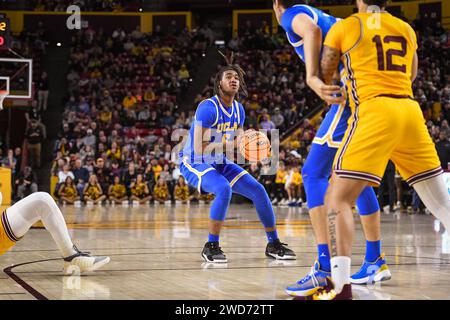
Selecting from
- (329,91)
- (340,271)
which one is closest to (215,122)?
(329,91)

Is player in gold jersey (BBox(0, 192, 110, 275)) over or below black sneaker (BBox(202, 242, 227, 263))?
over

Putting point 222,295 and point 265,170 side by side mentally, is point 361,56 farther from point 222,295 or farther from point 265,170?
point 265,170

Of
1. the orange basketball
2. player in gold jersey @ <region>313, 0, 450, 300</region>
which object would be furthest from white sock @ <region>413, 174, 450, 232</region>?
the orange basketball

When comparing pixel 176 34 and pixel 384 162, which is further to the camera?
pixel 176 34

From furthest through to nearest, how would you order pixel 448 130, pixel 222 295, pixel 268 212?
1. pixel 448 130
2. pixel 268 212
3. pixel 222 295

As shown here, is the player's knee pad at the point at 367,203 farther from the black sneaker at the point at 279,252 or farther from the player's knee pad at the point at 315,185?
the black sneaker at the point at 279,252

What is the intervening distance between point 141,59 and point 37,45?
4.52 metres

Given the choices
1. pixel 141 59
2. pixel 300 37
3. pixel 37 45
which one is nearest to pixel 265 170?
pixel 141 59

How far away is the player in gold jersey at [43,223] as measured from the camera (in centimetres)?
521

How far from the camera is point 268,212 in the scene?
7.12 metres

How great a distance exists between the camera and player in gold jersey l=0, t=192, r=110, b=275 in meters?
5.21

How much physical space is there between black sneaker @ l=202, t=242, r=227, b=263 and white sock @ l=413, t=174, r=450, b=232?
2485 mm

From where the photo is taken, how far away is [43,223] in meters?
5.40

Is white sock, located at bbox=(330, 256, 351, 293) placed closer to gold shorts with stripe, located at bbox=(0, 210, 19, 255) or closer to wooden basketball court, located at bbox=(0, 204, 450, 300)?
wooden basketball court, located at bbox=(0, 204, 450, 300)
